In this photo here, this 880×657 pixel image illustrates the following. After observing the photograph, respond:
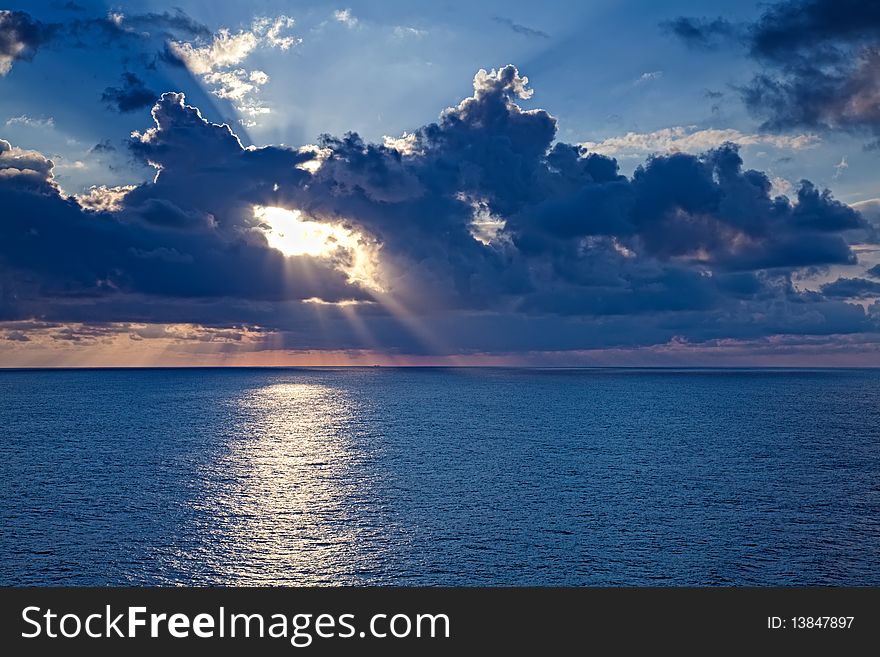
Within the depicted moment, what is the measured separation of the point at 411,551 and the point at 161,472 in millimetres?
54433

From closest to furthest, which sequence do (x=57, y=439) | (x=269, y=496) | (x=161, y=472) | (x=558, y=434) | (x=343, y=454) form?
1. (x=269, y=496)
2. (x=161, y=472)
3. (x=343, y=454)
4. (x=57, y=439)
5. (x=558, y=434)

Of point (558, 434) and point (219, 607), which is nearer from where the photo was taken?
point (219, 607)

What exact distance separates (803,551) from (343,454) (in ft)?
245

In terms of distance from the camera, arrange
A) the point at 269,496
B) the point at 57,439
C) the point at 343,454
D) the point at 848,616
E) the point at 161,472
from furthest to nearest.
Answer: the point at 57,439
the point at 343,454
the point at 161,472
the point at 269,496
the point at 848,616

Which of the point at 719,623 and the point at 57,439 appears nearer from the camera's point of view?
the point at 719,623

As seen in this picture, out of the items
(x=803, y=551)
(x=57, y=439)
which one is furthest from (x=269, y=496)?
(x=57, y=439)

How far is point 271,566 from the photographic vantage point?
174ft

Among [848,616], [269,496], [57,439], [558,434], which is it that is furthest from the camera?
[558,434]

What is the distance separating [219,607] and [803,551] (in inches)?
1819

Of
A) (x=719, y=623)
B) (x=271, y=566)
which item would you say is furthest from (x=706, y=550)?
(x=271, y=566)

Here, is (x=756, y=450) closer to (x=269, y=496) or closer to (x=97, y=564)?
(x=269, y=496)

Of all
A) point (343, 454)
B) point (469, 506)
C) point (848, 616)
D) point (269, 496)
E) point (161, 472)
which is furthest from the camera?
point (343, 454)

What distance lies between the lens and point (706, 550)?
55.7 metres

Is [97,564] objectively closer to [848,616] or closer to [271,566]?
[271,566]
